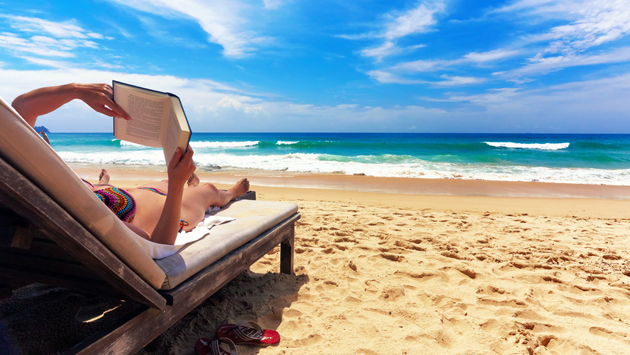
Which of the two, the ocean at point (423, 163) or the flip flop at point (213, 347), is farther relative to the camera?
the ocean at point (423, 163)

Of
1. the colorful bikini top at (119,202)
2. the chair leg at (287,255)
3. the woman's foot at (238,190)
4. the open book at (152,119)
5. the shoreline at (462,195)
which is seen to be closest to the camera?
the open book at (152,119)

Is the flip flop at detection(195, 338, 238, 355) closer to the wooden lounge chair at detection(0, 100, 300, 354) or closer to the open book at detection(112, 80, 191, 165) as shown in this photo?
the wooden lounge chair at detection(0, 100, 300, 354)

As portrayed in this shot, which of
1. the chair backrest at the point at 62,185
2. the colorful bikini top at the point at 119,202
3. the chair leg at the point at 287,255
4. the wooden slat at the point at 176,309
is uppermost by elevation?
the chair backrest at the point at 62,185

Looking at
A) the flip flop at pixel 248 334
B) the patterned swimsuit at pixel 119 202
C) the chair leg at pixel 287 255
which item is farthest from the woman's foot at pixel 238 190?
the flip flop at pixel 248 334

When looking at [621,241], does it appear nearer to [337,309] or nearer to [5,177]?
[337,309]

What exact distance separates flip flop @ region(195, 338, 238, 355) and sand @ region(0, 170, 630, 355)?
3.4 inches

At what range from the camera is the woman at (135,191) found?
1.59 m

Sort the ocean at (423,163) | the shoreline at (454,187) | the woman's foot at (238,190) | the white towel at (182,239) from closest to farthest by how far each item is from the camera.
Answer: the white towel at (182,239) → the woman's foot at (238,190) → the shoreline at (454,187) → the ocean at (423,163)

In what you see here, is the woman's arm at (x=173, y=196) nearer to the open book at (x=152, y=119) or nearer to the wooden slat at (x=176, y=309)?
Result: the open book at (x=152, y=119)

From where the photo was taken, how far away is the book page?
1484 millimetres

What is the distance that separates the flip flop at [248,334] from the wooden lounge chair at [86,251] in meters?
0.35

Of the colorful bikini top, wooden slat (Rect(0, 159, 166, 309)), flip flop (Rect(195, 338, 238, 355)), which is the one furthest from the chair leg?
wooden slat (Rect(0, 159, 166, 309))

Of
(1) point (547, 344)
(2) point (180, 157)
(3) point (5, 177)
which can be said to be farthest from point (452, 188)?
(3) point (5, 177)

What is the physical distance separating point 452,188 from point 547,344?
708 centimetres
